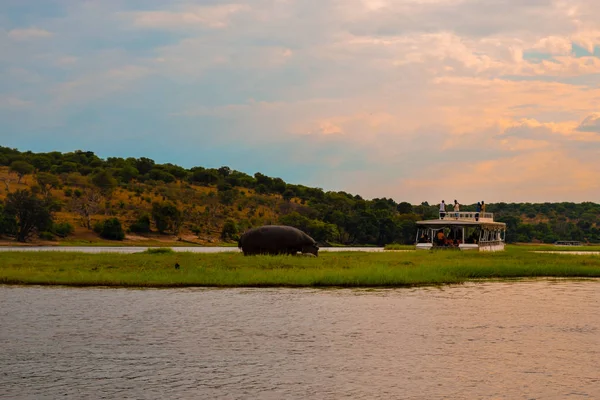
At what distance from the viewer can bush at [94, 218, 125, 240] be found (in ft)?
318

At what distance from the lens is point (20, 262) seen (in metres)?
40.0

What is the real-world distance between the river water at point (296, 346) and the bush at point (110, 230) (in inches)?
2763

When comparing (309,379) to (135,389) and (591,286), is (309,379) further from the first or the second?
(591,286)

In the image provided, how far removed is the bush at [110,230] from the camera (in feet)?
318

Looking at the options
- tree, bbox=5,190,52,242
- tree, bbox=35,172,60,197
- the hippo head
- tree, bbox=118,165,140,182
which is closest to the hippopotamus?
the hippo head

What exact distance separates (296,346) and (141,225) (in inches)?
3499

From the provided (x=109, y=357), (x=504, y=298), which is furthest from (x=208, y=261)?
(x=109, y=357)

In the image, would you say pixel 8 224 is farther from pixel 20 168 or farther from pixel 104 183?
pixel 20 168

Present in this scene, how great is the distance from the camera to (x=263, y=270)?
35625 millimetres

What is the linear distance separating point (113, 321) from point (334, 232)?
314 ft

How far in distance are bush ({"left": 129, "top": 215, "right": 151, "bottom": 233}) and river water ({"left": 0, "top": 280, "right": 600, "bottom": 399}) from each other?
75739mm

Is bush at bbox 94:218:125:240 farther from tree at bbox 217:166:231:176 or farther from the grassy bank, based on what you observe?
tree at bbox 217:166:231:176

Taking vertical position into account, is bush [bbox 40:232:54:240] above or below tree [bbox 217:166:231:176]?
below

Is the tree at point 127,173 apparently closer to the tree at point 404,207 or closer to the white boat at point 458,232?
the tree at point 404,207
